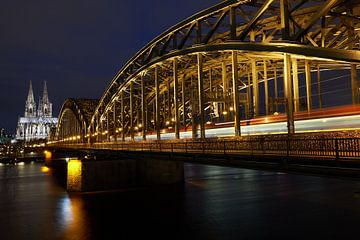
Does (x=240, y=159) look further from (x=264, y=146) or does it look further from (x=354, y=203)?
(x=354, y=203)

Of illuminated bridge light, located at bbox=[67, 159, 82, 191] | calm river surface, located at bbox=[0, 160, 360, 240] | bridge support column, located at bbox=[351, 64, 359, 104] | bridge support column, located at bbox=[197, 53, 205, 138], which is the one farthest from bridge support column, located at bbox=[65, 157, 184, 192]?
bridge support column, located at bbox=[351, 64, 359, 104]

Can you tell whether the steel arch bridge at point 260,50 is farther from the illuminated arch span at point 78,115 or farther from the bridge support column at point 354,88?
the illuminated arch span at point 78,115

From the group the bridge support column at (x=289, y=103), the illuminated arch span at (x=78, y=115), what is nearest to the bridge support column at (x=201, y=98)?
the bridge support column at (x=289, y=103)

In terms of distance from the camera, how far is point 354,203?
30.6 meters

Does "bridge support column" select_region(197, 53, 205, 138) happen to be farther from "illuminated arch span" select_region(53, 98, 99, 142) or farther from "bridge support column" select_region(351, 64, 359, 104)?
"illuminated arch span" select_region(53, 98, 99, 142)

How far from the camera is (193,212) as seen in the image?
30531 mm

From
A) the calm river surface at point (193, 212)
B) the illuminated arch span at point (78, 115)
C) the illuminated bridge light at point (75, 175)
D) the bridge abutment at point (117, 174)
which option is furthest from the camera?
the illuminated arch span at point (78, 115)

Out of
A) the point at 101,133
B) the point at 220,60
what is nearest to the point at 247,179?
the point at 220,60

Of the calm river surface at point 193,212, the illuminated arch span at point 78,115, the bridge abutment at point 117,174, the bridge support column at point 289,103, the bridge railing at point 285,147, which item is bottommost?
the calm river surface at point 193,212

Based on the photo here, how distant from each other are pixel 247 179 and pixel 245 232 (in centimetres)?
2750

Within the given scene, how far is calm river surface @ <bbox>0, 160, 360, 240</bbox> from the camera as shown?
24.5 m

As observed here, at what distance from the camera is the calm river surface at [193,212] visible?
24469mm

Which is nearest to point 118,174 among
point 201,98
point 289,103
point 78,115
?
point 201,98

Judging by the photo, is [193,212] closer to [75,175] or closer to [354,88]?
[354,88]
